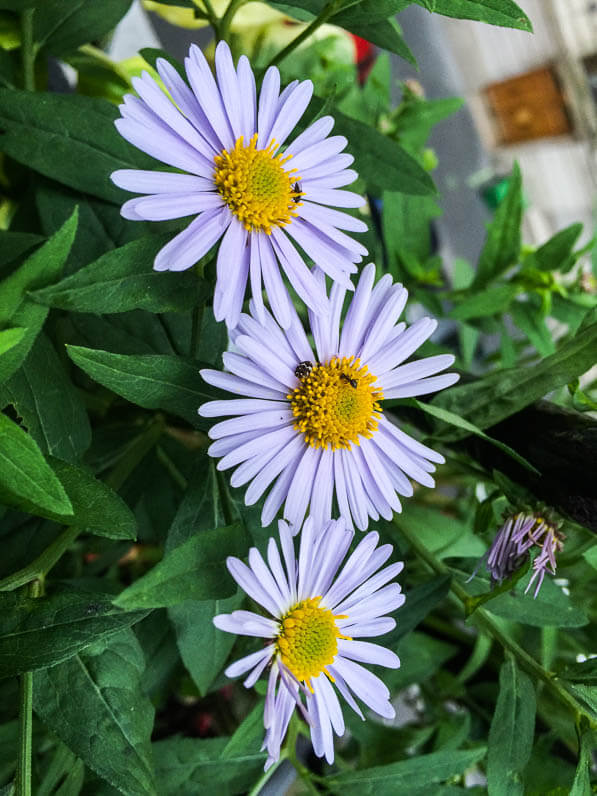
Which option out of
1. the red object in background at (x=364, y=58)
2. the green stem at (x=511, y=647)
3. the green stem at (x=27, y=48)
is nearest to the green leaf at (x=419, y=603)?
the green stem at (x=511, y=647)

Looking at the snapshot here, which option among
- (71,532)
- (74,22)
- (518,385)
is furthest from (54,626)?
(74,22)

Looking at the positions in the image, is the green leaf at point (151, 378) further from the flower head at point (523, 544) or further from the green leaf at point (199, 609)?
the flower head at point (523, 544)

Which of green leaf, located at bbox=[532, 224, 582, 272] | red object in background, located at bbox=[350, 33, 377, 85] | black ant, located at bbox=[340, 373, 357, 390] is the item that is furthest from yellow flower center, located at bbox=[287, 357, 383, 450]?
red object in background, located at bbox=[350, 33, 377, 85]

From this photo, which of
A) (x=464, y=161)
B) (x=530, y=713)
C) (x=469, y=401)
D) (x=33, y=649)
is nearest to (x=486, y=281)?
(x=469, y=401)

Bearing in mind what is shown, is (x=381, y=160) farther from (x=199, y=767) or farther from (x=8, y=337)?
(x=199, y=767)

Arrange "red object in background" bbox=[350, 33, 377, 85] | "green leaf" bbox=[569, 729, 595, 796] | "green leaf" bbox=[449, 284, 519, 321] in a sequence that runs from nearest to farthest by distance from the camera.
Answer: "green leaf" bbox=[569, 729, 595, 796] → "green leaf" bbox=[449, 284, 519, 321] → "red object in background" bbox=[350, 33, 377, 85]

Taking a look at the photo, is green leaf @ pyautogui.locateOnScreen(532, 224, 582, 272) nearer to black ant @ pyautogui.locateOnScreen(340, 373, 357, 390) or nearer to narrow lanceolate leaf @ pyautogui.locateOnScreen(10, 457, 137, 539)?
black ant @ pyautogui.locateOnScreen(340, 373, 357, 390)
